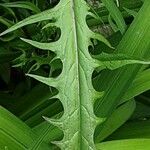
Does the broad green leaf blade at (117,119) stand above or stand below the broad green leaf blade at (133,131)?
above

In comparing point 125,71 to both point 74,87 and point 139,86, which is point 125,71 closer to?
point 139,86

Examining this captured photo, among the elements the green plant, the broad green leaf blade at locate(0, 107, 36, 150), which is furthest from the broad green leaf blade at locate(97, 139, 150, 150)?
the broad green leaf blade at locate(0, 107, 36, 150)

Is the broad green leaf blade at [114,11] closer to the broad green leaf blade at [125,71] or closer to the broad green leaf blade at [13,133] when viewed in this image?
the broad green leaf blade at [125,71]

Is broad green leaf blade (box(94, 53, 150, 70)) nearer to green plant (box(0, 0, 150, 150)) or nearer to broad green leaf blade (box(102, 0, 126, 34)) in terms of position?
green plant (box(0, 0, 150, 150))

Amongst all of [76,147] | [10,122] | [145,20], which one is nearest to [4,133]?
[10,122]

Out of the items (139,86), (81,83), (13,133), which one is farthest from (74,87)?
(139,86)

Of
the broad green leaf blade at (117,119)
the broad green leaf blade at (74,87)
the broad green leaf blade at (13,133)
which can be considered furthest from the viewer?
the broad green leaf blade at (117,119)

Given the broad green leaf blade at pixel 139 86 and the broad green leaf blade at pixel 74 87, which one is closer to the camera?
the broad green leaf blade at pixel 74 87

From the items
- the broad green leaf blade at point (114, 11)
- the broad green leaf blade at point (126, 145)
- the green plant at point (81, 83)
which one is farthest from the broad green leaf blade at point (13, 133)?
the broad green leaf blade at point (114, 11)
